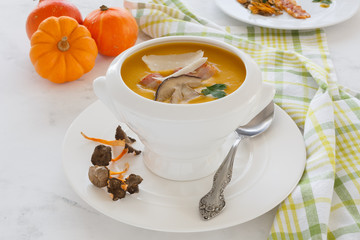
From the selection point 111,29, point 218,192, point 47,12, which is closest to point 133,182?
point 218,192

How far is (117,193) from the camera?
93 centimetres

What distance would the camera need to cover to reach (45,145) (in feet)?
3.82

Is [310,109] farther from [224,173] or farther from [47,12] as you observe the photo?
[47,12]

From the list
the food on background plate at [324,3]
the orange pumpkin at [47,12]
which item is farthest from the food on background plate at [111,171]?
the food on background plate at [324,3]

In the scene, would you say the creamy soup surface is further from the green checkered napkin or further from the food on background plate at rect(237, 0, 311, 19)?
the food on background plate at rect(237, 0, 311, 19)

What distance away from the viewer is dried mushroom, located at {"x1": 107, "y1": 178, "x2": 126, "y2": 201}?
0.93 m

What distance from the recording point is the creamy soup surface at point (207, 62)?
987mm

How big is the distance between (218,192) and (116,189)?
201 mm

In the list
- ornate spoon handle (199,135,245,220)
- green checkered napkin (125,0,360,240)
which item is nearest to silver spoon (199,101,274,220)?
ornate spoon handle (199,135,245,220)

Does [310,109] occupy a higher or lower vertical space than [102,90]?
lower

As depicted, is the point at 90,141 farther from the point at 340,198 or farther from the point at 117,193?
the point at 340,198

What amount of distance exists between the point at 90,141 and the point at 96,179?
17 centimetres

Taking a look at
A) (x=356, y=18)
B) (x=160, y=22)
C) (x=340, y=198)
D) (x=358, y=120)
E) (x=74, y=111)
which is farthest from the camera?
(x=356, y=18)

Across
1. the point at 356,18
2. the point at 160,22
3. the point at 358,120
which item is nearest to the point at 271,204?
the point at 358,120
